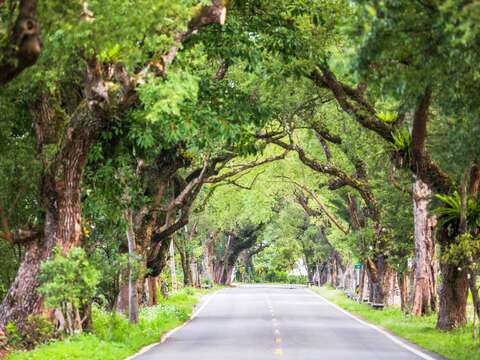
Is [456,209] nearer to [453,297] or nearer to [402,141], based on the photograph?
[402,141]

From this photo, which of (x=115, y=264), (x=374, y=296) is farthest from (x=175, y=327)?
(x=374, y=296)

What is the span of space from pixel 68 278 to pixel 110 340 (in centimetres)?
367

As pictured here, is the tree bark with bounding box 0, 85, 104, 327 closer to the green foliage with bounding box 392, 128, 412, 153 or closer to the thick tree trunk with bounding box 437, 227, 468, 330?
the green foliage with bounding box 392, 128, 412, 153

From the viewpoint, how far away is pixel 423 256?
32.8 metres

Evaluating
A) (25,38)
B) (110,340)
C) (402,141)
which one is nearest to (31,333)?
(110,340)

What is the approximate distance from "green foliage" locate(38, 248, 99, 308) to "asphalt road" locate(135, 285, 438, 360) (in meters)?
1.87

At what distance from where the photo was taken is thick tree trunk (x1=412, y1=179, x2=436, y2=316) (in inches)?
1264

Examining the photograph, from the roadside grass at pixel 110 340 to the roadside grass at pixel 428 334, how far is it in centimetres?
665

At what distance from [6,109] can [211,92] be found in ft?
14.6

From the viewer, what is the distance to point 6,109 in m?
20.7

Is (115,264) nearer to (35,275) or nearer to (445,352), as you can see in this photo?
(35,275)

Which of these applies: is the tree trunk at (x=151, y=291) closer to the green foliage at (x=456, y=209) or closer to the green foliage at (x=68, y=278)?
the green foliage at (x=456, y=209)

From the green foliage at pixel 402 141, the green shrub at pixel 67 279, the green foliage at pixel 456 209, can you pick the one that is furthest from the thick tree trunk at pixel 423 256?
the green shrub at pixel 67 279

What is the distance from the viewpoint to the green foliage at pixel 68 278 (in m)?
18.1
